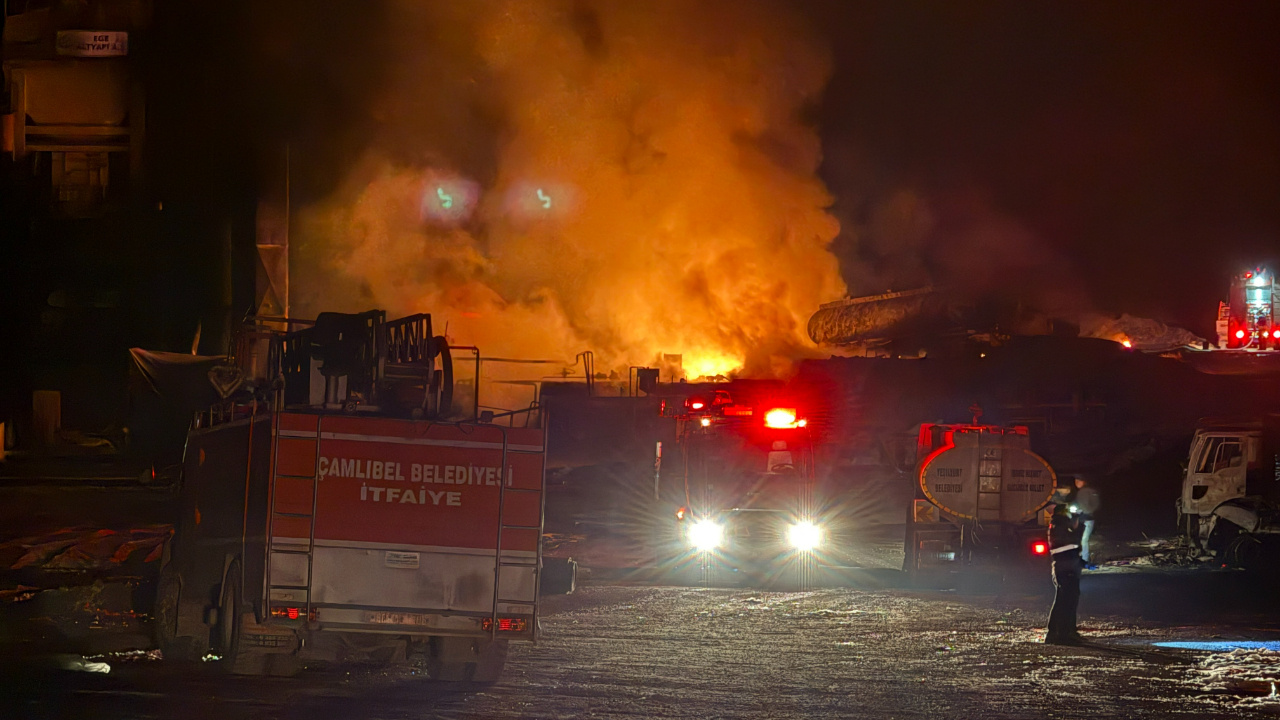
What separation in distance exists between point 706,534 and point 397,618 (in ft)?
27.8

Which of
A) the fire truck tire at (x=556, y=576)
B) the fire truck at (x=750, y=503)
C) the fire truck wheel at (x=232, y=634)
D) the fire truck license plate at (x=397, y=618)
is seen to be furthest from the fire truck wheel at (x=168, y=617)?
the fire truck at (x=750, y=503)

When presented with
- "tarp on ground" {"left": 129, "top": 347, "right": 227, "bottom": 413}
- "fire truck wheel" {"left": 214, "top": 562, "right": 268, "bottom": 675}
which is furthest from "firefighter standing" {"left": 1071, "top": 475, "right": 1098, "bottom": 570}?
"tarp on ground" {"left": 129, "top": 347, "right": 227, "bottom": 413}

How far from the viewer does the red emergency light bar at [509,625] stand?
8578mm

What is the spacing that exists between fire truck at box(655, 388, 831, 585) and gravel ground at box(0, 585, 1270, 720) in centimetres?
294

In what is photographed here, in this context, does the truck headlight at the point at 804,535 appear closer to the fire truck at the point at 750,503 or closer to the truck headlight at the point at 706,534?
the fire truck at the point at 750,503

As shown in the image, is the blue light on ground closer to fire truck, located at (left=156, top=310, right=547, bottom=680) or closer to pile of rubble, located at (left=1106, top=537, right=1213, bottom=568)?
pile of rubble, located at (left=1106, top=537, right=1213, bottom=568)

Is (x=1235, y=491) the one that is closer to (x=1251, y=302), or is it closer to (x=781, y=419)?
(x=781, y=419)

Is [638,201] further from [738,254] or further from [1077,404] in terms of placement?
[1077,404]

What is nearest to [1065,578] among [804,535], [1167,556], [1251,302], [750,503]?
[804,535]

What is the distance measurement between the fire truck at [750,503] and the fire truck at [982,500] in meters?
1.64

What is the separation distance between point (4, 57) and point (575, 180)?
861 inches

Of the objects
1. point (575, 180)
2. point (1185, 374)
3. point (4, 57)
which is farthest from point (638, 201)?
point (4, 57)

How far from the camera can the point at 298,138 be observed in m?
31.2

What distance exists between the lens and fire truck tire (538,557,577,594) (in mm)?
9195
